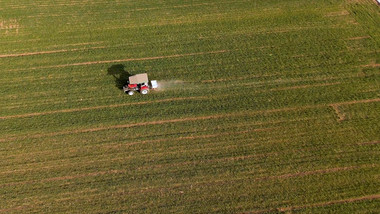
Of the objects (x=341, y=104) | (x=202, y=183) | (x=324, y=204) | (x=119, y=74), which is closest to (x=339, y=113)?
(x=341, y=104)

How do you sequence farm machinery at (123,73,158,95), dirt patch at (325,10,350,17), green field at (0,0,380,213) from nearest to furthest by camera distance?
1. green field at (0,0,380,213)
2. farm machinery at (123,73,158,95)
3. dirt patch at (325,10,350,17)

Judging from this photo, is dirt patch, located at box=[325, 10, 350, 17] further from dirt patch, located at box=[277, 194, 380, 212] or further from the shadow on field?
the shadow on field

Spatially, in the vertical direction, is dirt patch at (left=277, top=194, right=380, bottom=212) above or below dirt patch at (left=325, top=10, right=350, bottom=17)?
below

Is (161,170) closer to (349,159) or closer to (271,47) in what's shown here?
(349,159)

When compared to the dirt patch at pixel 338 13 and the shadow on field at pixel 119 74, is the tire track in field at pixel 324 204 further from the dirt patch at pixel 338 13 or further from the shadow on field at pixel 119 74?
the dirt patch at pixel 338 13

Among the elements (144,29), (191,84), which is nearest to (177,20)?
(144,29)

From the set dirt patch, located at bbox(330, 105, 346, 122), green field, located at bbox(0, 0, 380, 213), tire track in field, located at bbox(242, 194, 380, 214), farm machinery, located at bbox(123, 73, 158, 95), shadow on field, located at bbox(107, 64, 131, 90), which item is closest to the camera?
tire track in field, located at bbox(242, 194, 380, 214)

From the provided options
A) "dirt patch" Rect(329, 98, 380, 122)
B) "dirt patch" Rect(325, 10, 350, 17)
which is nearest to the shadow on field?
"dirt patch" Rect(329, 98, 380, 122)
